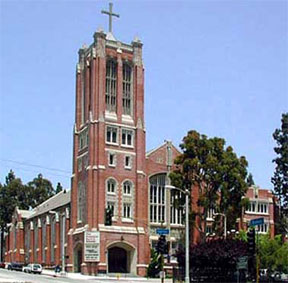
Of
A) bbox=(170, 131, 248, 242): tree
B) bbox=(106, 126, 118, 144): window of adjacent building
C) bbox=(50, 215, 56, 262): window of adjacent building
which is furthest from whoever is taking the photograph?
bbox=(50, 215, 56, 262): window of adjacent building

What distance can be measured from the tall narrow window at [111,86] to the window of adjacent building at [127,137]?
3.32 metres

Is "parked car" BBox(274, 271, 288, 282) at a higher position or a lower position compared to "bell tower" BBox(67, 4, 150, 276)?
lower

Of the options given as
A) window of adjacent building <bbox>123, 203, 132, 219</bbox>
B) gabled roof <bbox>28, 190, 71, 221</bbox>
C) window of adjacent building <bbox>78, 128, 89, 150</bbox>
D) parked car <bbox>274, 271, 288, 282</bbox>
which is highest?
window of adjacent building <bbox>78, 128, 89, 150</bbox>

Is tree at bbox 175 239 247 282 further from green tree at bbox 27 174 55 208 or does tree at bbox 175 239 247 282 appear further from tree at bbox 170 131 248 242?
green tree at bbox 27 174 55 208

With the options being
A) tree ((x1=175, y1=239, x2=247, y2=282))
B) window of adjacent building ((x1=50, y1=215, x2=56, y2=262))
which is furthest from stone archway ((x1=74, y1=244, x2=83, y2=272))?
tree ((x1=175, y1=239, x2=247, y2=282))

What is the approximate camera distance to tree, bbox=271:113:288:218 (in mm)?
92375

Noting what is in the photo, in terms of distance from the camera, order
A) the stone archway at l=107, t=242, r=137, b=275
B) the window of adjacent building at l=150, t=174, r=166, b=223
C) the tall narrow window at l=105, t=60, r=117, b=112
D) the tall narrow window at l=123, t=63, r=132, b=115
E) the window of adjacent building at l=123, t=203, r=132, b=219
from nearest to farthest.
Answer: the stone archway at l=107, t=242, r=137, b=275 → the window of adjacent building at l=123, t=203, r=132, b=219 → the tall narrow window at l=105, t=60, r=117, b=112 → the window of adjacent building at l=150, t=174, r=166, b=223 → the tall narrow window at l=123, t=63, r=132, b=115

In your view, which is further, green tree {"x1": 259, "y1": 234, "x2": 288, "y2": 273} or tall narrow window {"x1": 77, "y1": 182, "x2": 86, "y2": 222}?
tall narrow window {"x1": 77, "y1": 182, "x2": 86, "y2": 222}

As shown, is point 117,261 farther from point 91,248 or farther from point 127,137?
point 127,137

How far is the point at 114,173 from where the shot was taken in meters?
88.8

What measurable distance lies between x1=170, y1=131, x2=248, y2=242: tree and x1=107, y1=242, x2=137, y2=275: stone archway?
374 inches

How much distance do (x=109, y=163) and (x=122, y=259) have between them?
12.5m

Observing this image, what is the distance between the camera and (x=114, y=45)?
9300 cm

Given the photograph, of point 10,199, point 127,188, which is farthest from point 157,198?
point 10,199
